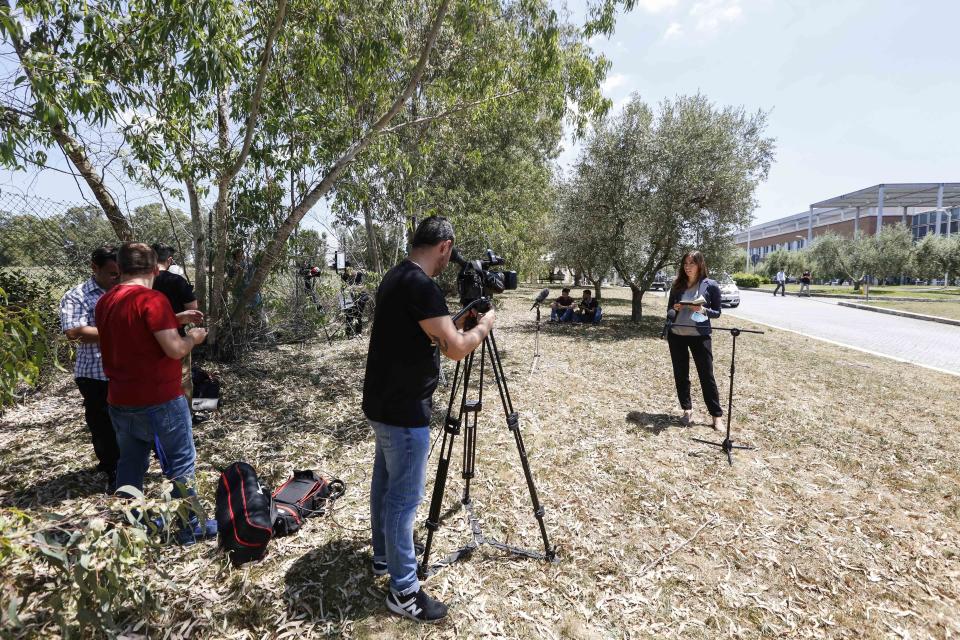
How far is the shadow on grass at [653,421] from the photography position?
582 cm

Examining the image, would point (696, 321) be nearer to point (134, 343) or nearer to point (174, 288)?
point (134, 343)

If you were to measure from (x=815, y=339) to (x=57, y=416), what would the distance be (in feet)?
52.8

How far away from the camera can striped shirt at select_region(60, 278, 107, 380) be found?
3561 mm

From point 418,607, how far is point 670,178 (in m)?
13.3

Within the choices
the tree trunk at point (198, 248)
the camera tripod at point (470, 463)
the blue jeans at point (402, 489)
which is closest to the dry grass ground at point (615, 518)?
the camera tripod at point (470, 463)

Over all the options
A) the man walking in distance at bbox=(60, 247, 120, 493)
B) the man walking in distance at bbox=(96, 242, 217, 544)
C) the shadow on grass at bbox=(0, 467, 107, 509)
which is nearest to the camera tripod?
the man walking in distance at bbox=(96, 242, 217, 544)

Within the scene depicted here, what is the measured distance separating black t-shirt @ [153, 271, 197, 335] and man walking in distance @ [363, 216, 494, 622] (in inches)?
121

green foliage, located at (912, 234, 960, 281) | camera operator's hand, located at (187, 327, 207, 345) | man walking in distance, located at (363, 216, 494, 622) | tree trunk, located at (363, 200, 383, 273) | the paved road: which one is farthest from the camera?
green foliage, located at (912, 234, 960, 281)

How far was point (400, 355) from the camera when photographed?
2.41 meters

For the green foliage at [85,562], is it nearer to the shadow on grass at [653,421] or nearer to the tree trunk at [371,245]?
the shadow on grass at [653,421]

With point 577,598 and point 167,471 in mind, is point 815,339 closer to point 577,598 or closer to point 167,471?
point 577,598

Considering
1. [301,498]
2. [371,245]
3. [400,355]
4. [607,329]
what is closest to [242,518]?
[301,498]

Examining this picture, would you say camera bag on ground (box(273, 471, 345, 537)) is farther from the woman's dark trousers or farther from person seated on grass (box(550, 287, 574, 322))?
person seated on grass (box(550, 287, 574, 322))

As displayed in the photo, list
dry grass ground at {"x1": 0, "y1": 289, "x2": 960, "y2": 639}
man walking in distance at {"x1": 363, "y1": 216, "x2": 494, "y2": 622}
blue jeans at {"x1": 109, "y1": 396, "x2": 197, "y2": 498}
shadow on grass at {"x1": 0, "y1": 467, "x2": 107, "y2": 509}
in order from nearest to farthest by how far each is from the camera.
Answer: man walking in distance at {"x1": 363, "y1": 216, "x2": 494, "y2": 622}
dry grass ground at {"x1": 0, "y1": 289, "x2": 960, "y2": 639}
blue jeans at {"x1": 109, "y1": 396, "x2": 197, "y2": 498}
shadow on grass at {"x1": 0, "y1": 467, "x2": 107, "y2": 509}
